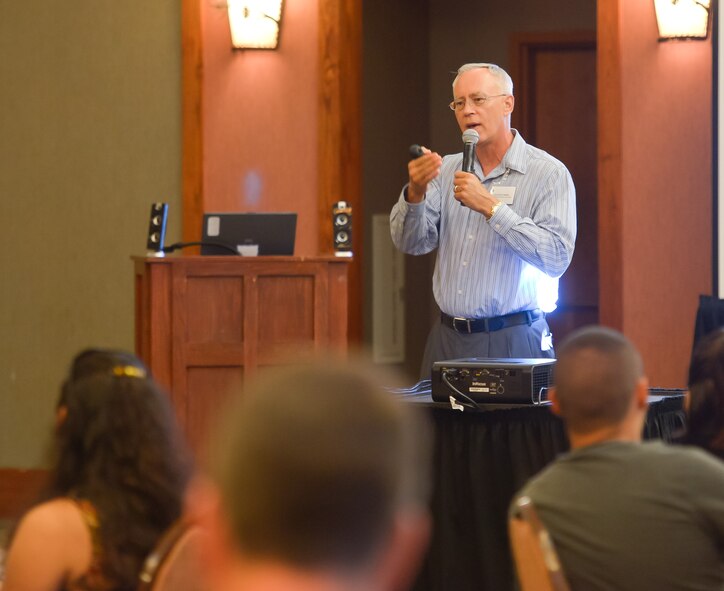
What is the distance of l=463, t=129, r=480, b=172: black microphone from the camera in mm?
3795

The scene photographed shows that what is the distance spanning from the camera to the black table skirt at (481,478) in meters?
3.09

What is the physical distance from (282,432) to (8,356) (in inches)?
211

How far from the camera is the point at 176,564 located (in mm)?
1483

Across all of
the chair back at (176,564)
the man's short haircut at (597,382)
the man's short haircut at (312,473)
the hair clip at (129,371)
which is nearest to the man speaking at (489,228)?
the man's short haircut at (597,382)

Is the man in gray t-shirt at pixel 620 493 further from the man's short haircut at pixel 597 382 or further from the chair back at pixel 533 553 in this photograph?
the chair back at pixel 533 553

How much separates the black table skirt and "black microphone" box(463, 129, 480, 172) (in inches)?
37.8

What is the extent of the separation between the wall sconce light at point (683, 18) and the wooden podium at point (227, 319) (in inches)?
79.6

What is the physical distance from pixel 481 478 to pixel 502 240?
3.49ft

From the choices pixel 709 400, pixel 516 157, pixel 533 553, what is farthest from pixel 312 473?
pixel 516 157

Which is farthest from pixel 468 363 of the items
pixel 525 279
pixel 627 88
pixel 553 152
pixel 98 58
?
pixel 553 152

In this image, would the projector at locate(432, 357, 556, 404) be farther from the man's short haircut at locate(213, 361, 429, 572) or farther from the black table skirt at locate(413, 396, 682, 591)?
the man's short haircut at locate(213, 361, 429, 572)

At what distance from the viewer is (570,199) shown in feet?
12.8

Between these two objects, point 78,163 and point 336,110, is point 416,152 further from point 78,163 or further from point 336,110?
point 78,163

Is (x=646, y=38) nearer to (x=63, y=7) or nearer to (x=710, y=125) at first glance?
(x=710, y=125)
